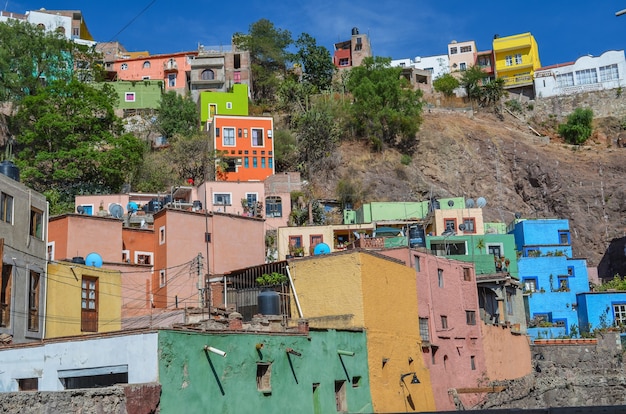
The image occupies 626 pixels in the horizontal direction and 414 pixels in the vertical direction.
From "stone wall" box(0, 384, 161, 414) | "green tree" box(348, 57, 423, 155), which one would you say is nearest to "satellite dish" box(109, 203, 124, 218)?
"stone wall" box(0, 384, 161, 414)

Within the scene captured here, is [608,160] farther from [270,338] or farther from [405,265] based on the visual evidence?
[270,338]

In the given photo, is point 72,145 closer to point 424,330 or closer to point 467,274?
point 467,274

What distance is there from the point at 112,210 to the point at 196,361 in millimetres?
27830

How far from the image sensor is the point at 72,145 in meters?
58.8

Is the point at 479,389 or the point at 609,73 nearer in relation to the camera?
the point at 479,389

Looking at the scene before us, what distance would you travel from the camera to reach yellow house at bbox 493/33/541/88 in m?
93.1

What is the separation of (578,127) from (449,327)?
174ft

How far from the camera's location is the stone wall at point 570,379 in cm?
3747

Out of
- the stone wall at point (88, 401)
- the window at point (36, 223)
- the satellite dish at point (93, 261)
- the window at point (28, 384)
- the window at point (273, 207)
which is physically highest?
the window at point (273, 207)

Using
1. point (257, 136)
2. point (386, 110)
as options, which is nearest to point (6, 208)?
point (257, 136)

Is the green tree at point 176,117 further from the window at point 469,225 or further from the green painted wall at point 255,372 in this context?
the green painted wall at point 255,372

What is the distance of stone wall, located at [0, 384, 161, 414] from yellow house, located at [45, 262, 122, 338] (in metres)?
11.1

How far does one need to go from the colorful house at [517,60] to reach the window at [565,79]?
3063 mm

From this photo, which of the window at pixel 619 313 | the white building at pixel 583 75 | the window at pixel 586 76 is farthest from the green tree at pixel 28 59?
the window at pixel 586 76
